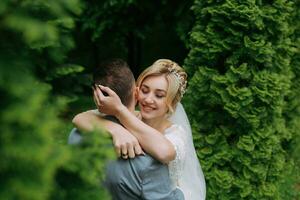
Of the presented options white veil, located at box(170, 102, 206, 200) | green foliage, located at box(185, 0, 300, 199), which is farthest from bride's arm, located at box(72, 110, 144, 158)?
green foliage, located at box(185, 0, 300, 199)

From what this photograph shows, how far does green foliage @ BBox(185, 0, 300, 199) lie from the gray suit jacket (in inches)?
85.9

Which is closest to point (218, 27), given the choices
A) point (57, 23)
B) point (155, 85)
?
point (155, 85)

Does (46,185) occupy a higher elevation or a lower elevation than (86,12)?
higher

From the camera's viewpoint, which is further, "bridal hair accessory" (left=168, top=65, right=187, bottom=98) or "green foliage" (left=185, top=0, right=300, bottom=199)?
"green foliage" (left=185, top=0, right=300, bottom=199)

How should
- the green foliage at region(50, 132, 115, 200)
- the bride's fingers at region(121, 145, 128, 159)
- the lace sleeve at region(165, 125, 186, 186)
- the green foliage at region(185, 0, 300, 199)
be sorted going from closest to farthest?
the green foliage at region(50, 132, 115, 200)
the bride's fingers at region(121, 145, 128, 159)
the lace sleeve at region(165, 125, 186, 186)
the green foliage at region(185, 0, 300, 199)

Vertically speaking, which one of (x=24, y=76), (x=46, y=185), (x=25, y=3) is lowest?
(x=46, y=185)

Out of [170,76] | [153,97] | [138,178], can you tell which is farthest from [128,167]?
[170,76]

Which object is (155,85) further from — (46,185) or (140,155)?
(46,185)

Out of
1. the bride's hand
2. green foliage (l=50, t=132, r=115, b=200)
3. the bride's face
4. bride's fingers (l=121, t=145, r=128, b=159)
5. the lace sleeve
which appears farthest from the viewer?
the bride's face

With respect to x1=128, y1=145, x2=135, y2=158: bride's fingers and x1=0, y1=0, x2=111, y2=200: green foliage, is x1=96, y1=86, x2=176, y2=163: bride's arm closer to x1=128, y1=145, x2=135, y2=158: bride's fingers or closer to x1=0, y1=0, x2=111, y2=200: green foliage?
x1=128, y1=145, x2=135, y2=158: bride's fingers

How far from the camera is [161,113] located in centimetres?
352

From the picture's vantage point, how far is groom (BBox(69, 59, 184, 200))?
113 inches

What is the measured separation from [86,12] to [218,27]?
6996 millimetres

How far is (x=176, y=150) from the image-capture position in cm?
329
